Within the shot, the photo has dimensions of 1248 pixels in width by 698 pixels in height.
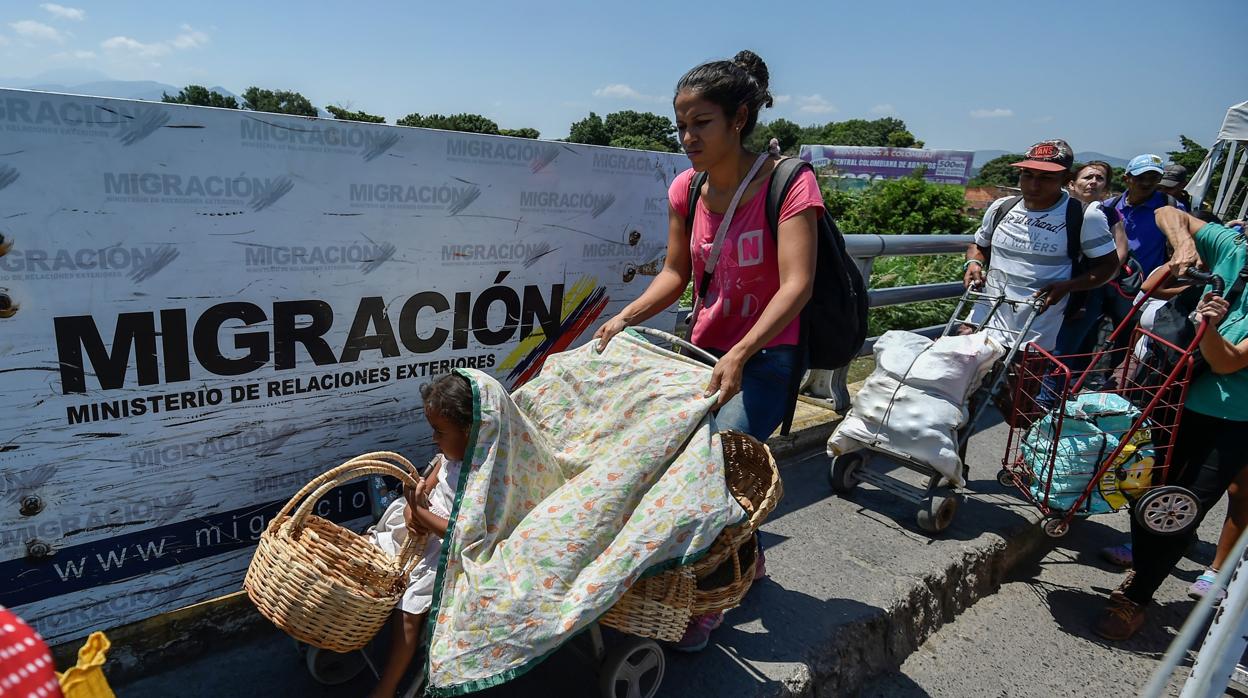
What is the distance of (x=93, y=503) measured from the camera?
2287 millimetres

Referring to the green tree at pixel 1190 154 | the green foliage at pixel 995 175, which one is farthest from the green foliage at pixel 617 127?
the green tree at pixel 1190 154

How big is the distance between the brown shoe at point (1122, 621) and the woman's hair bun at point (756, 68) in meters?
2.99

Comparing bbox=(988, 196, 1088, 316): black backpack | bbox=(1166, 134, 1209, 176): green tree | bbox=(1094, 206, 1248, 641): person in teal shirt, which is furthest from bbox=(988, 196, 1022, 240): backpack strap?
bbox=(1166, 134, 1209, 176): green tree

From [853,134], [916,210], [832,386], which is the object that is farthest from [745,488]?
[853,134]

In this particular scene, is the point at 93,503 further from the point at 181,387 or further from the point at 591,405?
the point at 591,405

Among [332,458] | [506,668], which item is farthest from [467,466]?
[332,458]

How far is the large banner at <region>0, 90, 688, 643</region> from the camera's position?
2.10 metres

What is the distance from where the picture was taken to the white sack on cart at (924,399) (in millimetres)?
3971

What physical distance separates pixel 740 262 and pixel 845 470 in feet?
6.79

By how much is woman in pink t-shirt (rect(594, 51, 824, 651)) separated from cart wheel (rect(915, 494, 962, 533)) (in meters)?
1.56

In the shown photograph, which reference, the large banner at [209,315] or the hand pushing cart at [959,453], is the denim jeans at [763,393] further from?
the hand pushing cart at [959,453]

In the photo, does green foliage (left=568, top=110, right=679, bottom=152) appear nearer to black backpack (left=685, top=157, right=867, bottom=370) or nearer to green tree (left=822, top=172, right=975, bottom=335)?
green tree (left=822, top=172, right=975, bottom=335)

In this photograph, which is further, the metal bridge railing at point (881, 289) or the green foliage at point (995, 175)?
the green foliage at point (995, 175)

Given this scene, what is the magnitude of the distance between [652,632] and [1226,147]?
20038mm
